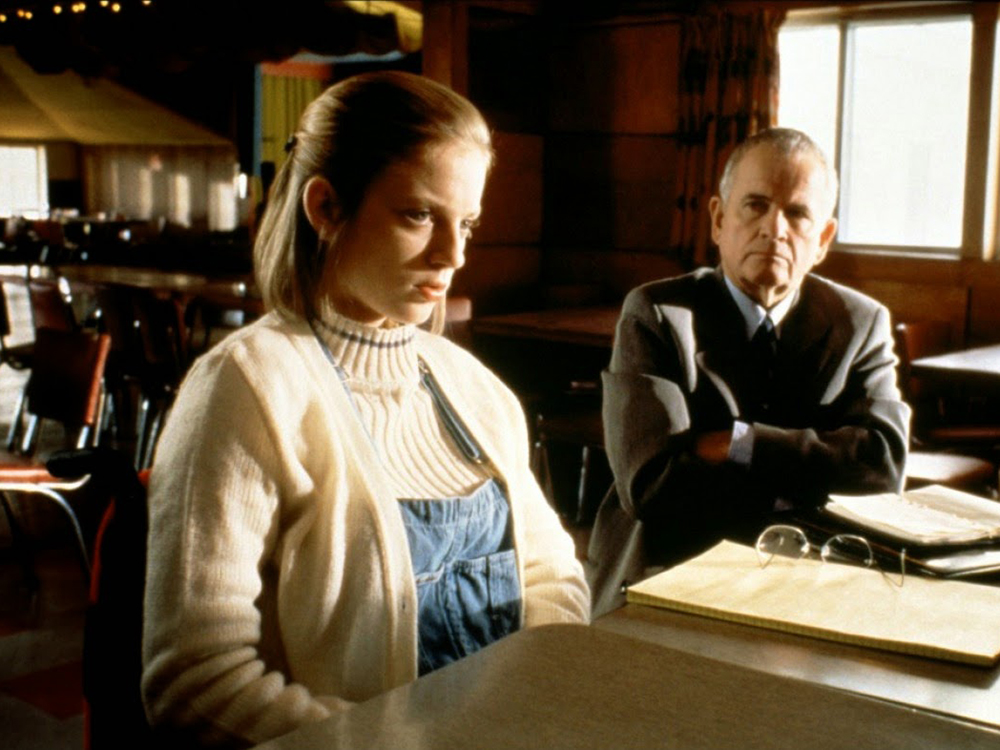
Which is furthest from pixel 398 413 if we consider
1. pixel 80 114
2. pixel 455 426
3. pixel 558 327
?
pixel 80 114

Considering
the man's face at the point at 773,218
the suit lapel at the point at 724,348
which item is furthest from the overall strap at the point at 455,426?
the man's face at the point at 773,218

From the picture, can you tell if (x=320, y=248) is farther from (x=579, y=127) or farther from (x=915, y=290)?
(x=579, y=127)

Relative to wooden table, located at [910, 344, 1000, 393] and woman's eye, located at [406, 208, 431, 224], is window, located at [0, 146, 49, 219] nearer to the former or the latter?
wooden table, located at [910, 344, 1000, 393]

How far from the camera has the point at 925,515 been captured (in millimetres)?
1520

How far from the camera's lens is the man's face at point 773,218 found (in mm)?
1853

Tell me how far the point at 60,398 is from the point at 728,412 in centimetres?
269

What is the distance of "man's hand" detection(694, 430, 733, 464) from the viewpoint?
1751 mm

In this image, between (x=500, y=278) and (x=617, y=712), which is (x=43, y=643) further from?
(x=500, y=278)

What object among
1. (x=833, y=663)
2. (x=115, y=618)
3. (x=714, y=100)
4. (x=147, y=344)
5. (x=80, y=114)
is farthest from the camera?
(x=80, y=114)

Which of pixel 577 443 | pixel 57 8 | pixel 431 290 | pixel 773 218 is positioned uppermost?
pixel 57 8

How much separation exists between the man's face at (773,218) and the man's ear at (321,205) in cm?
82

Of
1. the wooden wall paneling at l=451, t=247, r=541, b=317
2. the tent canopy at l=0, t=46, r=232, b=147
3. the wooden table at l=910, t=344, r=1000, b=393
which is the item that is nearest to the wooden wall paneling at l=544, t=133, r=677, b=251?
the wooden wall paneling at l=451, t=247, r=541, b=317

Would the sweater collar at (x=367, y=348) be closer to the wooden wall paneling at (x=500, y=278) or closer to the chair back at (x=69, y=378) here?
the chair back at (x=69, y=378)

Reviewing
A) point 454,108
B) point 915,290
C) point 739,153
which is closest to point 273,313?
point 454,108
